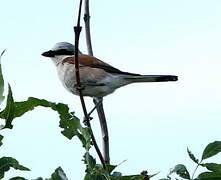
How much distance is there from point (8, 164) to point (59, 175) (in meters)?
0.16

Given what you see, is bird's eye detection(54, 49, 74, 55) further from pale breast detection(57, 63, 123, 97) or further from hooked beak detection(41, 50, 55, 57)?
pale breast detection(57, 63, 123, 97)

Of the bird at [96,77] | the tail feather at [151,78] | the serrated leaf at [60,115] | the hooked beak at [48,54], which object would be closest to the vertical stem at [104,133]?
the serrated leaf at [60,115]

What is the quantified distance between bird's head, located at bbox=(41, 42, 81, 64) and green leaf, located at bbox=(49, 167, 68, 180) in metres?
4.69

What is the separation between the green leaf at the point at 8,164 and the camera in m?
1.43

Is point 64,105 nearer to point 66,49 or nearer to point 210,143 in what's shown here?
point 210,143

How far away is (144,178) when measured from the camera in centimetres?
141

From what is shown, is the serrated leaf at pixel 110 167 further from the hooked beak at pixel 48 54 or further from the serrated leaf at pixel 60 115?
the hooked beak at pixel 48 54

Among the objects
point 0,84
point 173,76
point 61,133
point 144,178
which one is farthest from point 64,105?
point 173,76

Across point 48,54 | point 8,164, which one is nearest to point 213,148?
point 8,164

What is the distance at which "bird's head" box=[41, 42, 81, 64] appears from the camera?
6.11m

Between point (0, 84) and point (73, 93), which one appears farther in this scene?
point (73, 93)

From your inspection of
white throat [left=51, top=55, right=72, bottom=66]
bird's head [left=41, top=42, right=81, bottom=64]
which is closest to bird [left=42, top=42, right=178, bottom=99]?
white throat [left=51, top=55, right=72, bottom=66]

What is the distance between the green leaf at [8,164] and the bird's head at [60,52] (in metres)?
4.64

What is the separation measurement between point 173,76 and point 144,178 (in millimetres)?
3235
